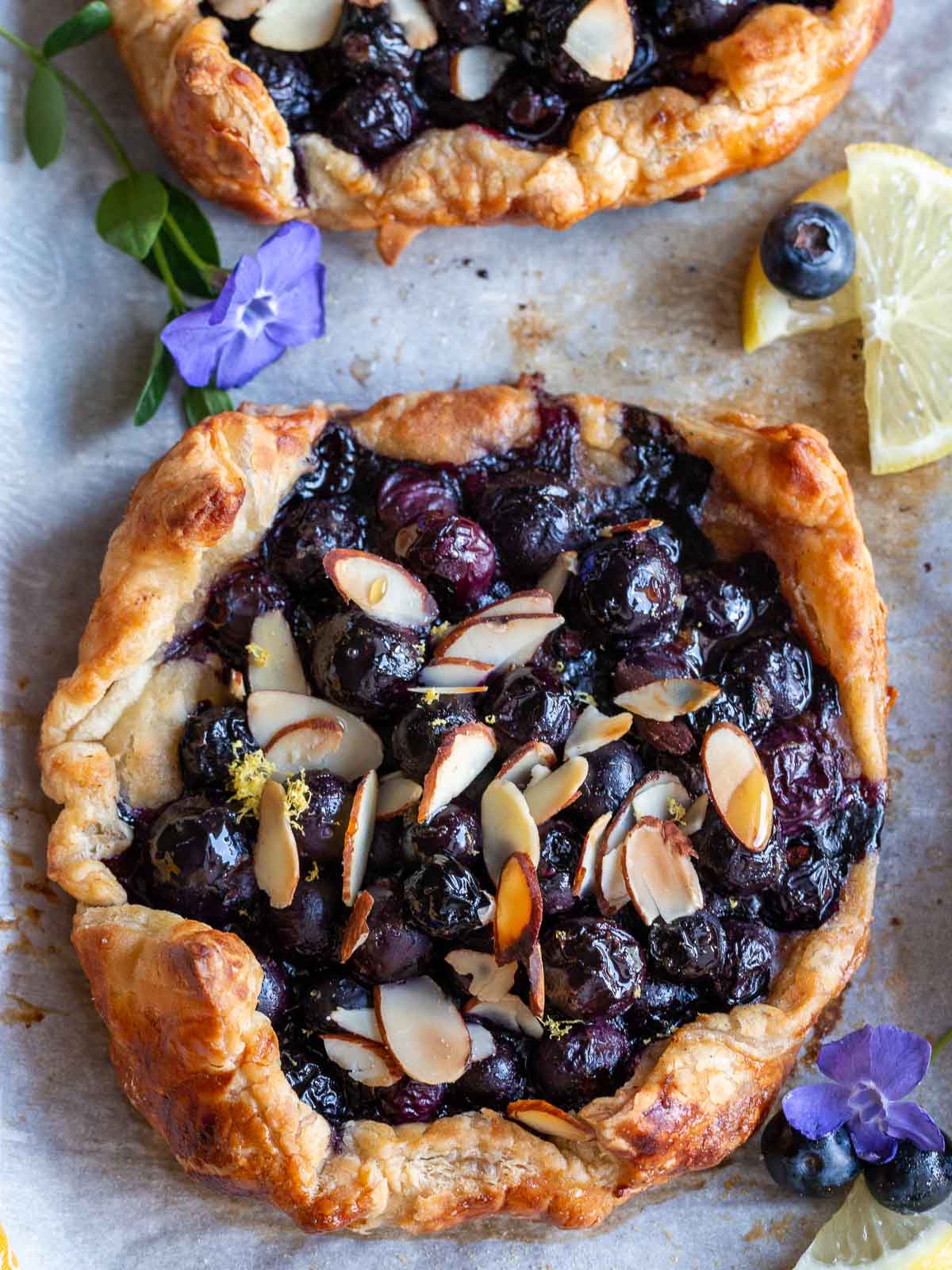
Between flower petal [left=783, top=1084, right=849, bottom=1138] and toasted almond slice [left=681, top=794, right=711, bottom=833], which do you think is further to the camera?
flower petal [left=783, top=1084, right=849, bottom=1138]

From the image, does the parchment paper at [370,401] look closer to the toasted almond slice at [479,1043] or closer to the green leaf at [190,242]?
the green leaf at [190,242]

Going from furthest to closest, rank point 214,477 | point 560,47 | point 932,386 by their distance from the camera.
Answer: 1. point 932,386
2. point 560,47
3. point 214,477

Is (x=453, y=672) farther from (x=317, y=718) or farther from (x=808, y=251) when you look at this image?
(x=808, y=251)

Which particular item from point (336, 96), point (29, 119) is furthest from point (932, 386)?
point (29, 119)

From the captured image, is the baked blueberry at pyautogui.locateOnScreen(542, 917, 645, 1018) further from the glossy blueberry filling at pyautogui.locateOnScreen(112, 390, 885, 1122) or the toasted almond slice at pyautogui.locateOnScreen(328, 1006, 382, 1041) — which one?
the toasted almond slice at pyautogui.locateOnScreen(328, 1006, 382, 1041)

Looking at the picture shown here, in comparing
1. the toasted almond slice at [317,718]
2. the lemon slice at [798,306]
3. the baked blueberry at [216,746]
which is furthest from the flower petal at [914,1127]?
the lemon slice at [798,306]

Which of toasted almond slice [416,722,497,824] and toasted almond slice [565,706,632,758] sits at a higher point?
toasted almond slice [416,722,497,824]

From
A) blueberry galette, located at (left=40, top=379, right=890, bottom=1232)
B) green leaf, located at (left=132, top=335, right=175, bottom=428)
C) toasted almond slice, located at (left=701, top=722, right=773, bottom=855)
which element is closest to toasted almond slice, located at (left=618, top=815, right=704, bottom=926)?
blueberry galette, located at (left=40, top=379, right=890, bottom=1232)

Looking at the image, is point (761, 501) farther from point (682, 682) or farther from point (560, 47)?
point (560, 47)
